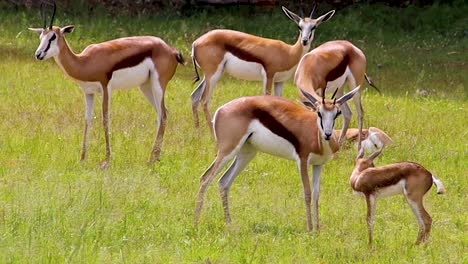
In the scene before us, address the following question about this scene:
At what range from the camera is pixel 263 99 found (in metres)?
8.53

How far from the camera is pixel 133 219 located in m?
8.10

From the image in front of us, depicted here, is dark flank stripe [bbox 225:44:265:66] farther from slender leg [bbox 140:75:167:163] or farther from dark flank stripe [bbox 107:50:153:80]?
dark flank stripe [bbox 107:50:153:80]

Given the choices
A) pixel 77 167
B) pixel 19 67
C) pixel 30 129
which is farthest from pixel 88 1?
pixel 77 167

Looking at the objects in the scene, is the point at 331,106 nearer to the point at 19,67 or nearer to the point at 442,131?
the point at 442,131

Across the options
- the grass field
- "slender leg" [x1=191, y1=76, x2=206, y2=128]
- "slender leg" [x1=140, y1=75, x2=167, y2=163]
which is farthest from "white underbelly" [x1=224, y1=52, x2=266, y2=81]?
"slender leg" [x1=140, y1=75, x2=167, y2=163]

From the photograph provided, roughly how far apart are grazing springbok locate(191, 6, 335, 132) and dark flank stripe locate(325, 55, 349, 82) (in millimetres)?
793

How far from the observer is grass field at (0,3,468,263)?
Answer: 294 inches

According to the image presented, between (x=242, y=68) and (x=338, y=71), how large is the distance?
136 centimetres

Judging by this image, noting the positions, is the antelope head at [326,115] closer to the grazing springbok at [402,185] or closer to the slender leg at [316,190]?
the grazing springbok at [402,185]

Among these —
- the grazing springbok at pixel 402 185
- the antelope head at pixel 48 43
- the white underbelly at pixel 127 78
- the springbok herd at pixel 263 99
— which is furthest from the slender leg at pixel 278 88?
the grazing springbok at pixel 402 185

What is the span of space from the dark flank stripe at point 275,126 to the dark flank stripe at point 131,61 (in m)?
2.57

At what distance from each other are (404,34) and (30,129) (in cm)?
1010

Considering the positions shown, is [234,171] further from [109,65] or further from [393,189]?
[109,65]

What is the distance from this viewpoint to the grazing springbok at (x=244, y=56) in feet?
40.3
